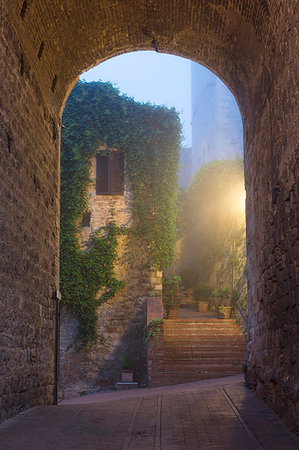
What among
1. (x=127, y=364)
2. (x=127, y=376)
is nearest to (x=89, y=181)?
(x=127, y=364)

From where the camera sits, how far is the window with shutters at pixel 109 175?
14891 mm

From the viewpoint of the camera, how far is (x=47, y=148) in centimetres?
764

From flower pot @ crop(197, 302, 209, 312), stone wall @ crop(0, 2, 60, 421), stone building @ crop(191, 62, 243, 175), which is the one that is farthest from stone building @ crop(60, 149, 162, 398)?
stone building @ crop(191, 62, 243, 175)

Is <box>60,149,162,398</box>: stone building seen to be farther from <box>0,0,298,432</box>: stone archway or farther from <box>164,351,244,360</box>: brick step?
<box>0,0,298,432</box>: stone archway

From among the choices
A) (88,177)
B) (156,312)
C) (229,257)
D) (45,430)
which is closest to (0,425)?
(45,430)

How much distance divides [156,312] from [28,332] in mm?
7305

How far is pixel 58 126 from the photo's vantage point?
8.50 meters

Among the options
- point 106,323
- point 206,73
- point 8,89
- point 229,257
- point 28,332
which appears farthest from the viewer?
point 206,73

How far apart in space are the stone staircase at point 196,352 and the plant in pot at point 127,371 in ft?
4.34

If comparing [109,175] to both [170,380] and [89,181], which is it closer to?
[89,181]

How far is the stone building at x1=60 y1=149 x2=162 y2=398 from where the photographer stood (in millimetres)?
13734

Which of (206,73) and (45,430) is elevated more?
(206,73)

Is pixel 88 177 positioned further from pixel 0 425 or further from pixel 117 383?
pixel 0 425

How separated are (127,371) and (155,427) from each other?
810 cm
